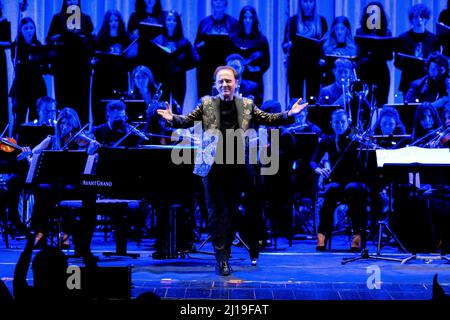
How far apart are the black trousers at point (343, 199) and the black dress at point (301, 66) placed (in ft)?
8.04

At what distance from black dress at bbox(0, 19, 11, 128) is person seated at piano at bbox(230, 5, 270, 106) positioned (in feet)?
11.4

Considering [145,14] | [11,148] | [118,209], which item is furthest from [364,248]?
[145,14]

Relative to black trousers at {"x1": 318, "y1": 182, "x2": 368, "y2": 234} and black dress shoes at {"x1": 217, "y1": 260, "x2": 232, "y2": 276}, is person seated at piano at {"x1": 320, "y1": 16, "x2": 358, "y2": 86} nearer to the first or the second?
black trousers at {"x1": 318, "y1": 182, "x2": 368, "y2": 234}

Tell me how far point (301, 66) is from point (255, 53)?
2.34ft

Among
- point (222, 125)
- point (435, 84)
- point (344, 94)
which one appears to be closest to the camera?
point (222, 125)

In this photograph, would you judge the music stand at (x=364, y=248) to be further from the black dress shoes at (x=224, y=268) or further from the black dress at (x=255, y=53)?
the black dress at (x=255, y=53)

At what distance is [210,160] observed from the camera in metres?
5.71

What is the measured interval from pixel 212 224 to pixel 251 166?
0.63 metres

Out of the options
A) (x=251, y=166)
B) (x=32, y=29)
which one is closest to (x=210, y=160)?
(x=251, y=166)

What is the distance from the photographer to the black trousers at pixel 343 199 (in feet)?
25.8

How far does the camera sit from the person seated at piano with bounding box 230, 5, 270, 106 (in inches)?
406

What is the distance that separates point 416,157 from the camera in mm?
6508

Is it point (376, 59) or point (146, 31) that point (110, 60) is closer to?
point (146, 31)
